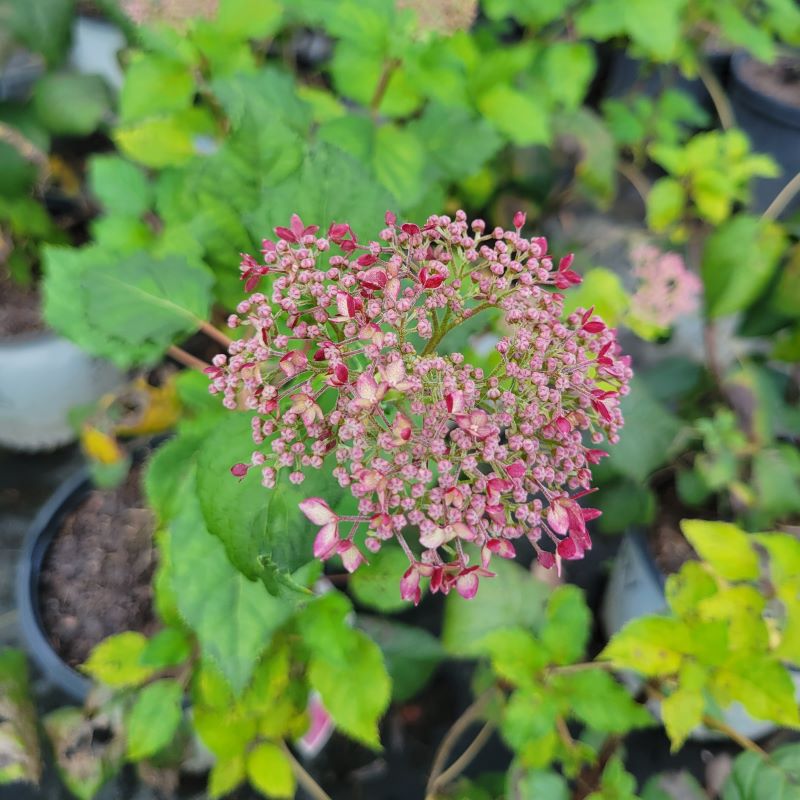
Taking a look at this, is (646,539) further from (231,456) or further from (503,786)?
(231,456)

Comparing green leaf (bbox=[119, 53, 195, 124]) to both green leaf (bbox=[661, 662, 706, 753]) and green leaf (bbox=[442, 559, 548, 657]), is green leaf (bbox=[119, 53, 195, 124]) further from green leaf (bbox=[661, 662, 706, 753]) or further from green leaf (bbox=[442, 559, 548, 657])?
green leaf (bbox=[661, 662, 706, 753])

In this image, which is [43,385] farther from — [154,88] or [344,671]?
[344,671]

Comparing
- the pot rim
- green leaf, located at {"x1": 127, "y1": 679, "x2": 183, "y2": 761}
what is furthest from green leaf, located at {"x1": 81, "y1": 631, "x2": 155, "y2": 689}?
the pot rim

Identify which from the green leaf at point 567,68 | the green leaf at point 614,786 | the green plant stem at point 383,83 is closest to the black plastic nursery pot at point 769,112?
the green leaf at point 567,68

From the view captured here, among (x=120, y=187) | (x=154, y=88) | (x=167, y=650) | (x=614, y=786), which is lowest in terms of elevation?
(x=167, y=650)

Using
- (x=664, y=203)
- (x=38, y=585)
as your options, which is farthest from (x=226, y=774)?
(x=664, y=203)

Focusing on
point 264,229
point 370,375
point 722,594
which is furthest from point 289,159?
point 722,594
